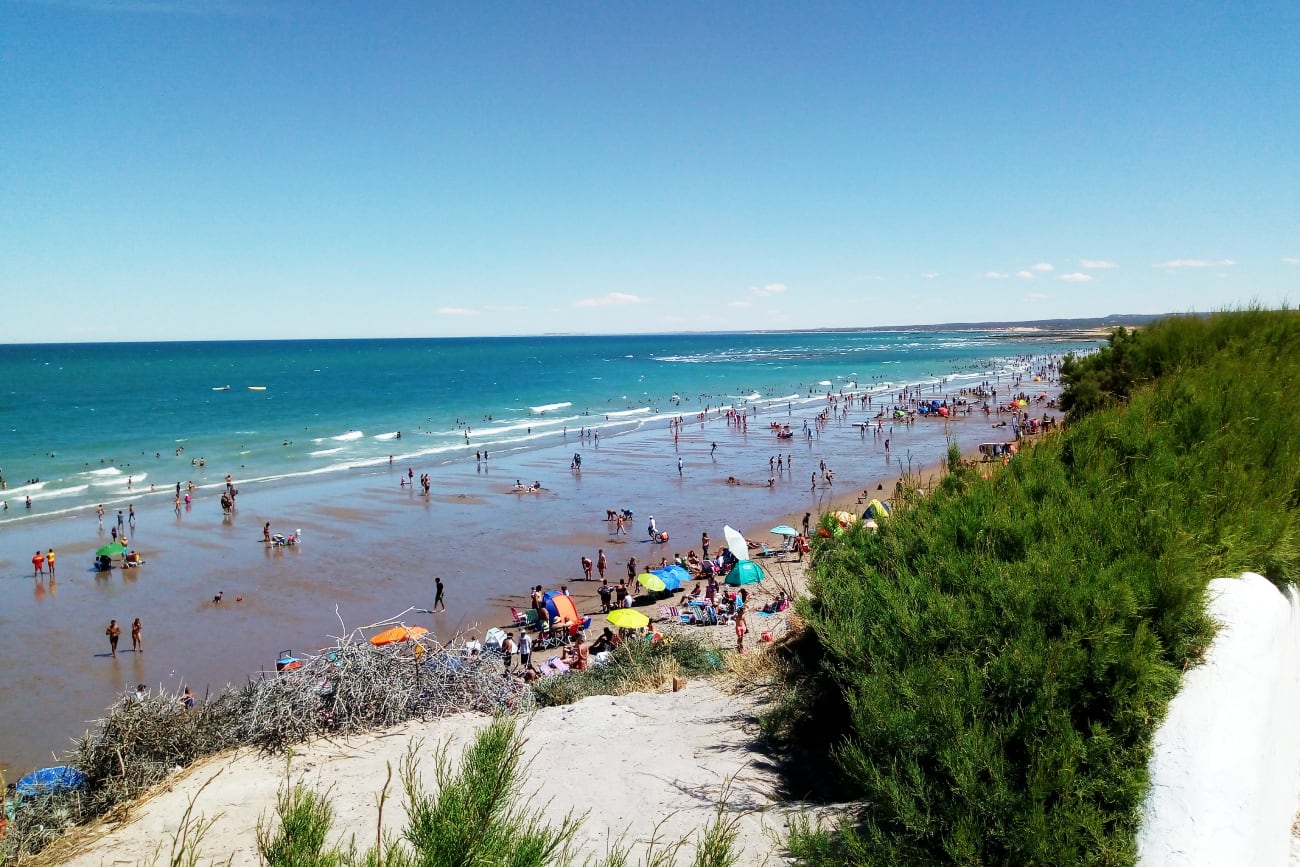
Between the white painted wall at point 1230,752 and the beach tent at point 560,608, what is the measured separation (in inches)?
578

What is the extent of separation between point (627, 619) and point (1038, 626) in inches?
522

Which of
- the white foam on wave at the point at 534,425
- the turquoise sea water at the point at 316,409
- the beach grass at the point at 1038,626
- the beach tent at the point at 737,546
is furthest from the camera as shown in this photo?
the white foam on wave at the point at 534,425

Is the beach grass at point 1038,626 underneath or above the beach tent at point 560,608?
above

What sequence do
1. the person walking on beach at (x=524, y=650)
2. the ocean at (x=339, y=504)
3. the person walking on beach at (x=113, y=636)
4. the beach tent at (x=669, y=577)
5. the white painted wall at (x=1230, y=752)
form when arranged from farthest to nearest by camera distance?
the beach tent at (x=669, y=577) < the ocean at (x=339, y=504) < the person walking on beach at (x=113, y=636) < the person walking on beach at (x=524, y=650) < the white painted wall at (x=1230, y=752)

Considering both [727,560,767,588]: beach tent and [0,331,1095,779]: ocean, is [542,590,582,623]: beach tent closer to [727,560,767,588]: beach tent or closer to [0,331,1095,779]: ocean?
[0,331,1095,779]: ocean

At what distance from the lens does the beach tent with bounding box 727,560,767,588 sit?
20.8 metres

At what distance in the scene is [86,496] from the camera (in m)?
34.9

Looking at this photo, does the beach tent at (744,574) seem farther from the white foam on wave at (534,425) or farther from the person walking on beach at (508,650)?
the white foam on wave at (534,425)

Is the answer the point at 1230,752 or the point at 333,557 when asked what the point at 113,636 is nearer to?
the point at 333,557

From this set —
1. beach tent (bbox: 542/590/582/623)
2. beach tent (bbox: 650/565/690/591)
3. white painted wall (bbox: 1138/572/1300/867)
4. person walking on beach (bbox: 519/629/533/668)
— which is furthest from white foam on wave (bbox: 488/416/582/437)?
white painted wall (bbox: 1138/572/1300/867)

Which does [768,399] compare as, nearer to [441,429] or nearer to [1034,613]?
[441,429]

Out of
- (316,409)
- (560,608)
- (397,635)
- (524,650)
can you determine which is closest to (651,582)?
(560,608)

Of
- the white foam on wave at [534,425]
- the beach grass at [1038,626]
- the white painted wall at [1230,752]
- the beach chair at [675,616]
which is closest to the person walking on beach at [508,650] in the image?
the beach chair at [675,616]

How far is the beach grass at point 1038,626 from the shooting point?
4312 mm
